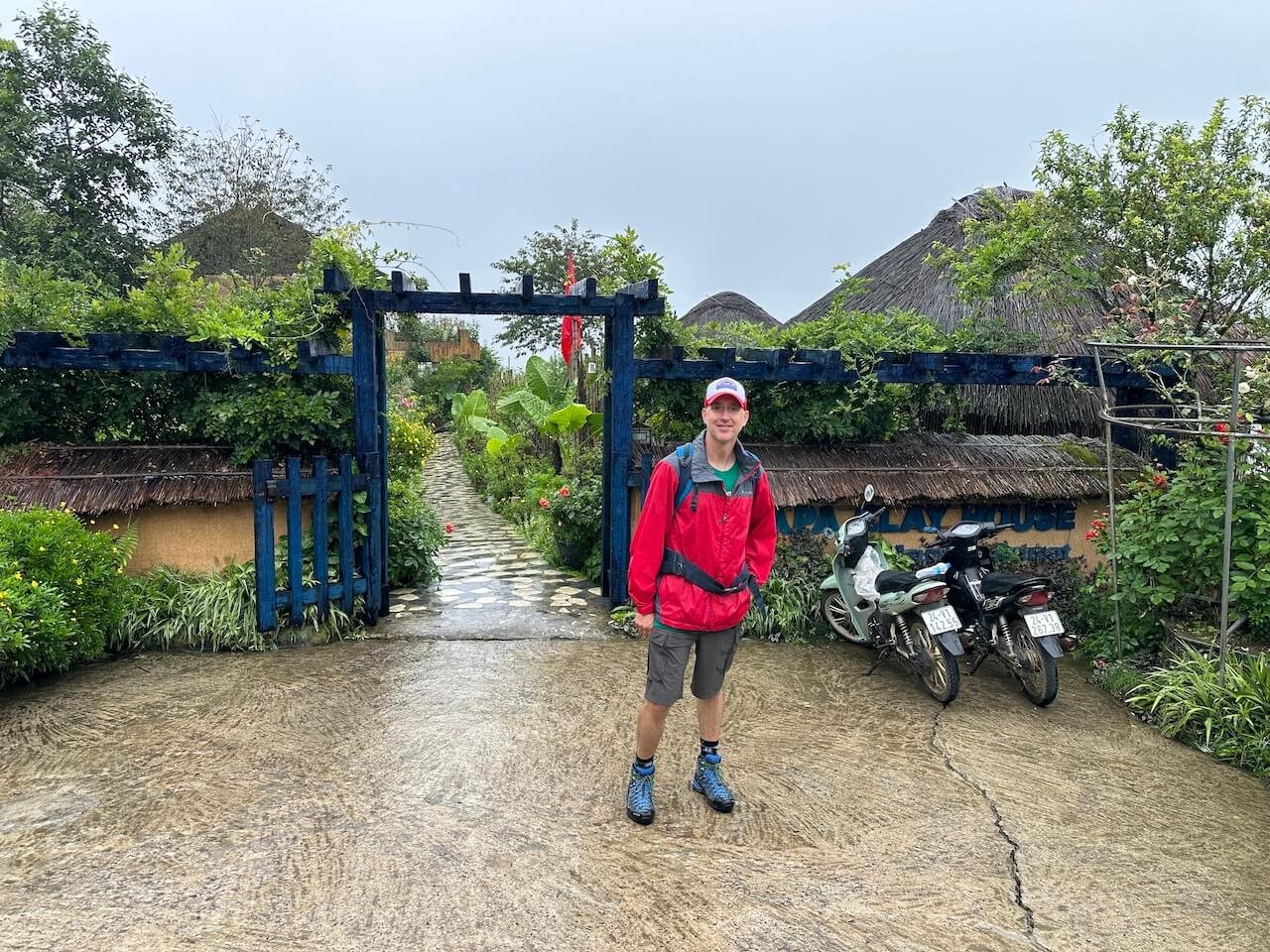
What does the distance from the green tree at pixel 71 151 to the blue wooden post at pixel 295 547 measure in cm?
1051

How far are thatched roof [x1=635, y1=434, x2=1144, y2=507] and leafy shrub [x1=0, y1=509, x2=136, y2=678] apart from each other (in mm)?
3476

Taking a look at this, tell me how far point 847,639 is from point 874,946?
3.20 m

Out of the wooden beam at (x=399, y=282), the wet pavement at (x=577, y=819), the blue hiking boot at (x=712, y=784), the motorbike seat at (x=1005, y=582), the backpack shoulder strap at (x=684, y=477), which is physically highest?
the wooden beam at (x=399, y=282)

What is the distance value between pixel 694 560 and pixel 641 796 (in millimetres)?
956

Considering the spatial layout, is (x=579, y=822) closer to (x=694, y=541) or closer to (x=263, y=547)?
(x=694, y=541)

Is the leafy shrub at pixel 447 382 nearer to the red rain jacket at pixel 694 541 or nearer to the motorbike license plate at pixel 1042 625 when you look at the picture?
the motorbike license plate at pixel 1042 625

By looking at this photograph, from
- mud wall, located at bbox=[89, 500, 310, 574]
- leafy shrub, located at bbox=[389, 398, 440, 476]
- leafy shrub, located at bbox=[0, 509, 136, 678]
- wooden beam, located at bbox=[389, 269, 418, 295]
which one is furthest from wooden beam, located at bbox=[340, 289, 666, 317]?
leafy shrub, located at bbox=[389, 398, 440, 476]

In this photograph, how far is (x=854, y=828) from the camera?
124 inches

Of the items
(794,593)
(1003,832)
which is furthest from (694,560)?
(794,593)

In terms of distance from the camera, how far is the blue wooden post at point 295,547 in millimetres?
5027

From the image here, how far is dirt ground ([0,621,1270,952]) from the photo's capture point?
8.38 feet

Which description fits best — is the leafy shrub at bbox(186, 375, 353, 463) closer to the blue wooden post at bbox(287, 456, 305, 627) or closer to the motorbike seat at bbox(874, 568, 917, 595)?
the blue wooden post at bbox(287, 456, 305, 627)

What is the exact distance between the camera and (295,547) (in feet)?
16.7

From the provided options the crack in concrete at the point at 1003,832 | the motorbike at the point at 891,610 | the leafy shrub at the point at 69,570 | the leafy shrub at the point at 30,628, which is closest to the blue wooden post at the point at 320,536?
the leafy shrub at the point at 69,570
